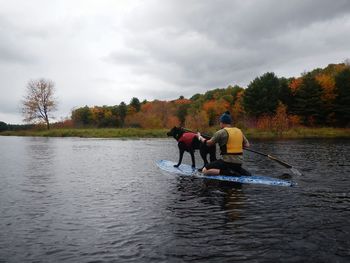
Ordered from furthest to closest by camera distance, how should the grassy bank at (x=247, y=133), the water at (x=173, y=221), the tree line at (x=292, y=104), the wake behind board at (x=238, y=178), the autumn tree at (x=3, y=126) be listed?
the autumn tree at (x=3, y=126), the tree line at (x=292, y=104), the grassy bank at (x=247, y=133), the wake behind board at (x=238, y=178), the water at (x=173, y=221)

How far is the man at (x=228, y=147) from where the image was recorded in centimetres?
1309

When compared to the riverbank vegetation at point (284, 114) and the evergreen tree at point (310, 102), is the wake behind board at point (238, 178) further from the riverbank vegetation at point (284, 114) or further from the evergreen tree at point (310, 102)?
the evergreen tree at point (310, 102)

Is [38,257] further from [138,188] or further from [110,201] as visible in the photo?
[138,188]

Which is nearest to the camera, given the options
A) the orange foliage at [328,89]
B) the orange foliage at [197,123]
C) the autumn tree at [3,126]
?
the orange foliage at [197,123]

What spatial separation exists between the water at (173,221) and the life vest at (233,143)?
4.37ft

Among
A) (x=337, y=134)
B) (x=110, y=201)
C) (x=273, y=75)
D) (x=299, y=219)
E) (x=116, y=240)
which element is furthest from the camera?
(x=273, y=75)

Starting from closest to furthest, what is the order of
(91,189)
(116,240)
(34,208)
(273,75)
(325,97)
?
(116,240)
(34,208)
(91,189)
(325,97)
(273,75)

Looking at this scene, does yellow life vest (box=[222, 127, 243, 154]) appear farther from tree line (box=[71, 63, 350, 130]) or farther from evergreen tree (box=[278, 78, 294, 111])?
evergreen tree (box=[278, 78, 294, 111])

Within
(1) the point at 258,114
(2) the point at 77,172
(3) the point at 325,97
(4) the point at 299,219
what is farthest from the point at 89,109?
(4) the point at 299,219

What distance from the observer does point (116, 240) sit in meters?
7.21

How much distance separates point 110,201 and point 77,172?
7.42 meters

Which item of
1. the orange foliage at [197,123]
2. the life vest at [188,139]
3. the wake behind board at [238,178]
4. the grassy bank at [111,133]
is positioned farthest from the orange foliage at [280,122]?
the wake behind board at [238,178]

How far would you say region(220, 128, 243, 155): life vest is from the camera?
1309 centimetres

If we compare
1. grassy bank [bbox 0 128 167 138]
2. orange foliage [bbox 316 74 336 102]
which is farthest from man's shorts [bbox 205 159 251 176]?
orange foliage [bbox 316 74 336 102]
